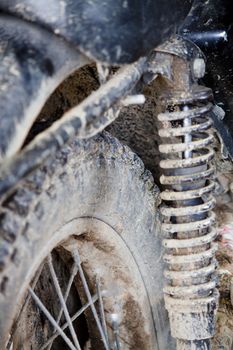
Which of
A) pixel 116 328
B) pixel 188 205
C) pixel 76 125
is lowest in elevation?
pixel 116 328

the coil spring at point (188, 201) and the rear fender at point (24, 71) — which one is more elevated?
the rear fender at point (24, 71)

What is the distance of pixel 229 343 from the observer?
4.28 feet

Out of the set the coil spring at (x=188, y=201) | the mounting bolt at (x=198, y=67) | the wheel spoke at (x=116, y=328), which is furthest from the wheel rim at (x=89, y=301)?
the mounting bolt at (x=198, y=67)

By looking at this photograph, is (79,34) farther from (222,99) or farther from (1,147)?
(222,99)

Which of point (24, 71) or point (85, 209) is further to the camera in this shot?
point (85, 209)

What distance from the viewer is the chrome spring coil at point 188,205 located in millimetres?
954

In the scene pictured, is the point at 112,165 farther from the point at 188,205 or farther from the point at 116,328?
the point at 116,328

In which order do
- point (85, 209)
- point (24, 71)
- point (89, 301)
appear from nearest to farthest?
point (24, 71) < point (85, 209) < point (89, 301)

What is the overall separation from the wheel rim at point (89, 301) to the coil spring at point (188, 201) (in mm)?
105

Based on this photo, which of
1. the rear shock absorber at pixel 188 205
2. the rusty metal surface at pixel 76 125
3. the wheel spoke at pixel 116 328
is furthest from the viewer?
the wheel spoke at pixel 116 328

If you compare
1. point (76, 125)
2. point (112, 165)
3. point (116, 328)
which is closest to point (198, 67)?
point (112, 165)

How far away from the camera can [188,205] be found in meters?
0.99

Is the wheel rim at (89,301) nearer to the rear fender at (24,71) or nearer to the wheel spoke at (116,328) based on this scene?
the wheel spoke at (116,328)

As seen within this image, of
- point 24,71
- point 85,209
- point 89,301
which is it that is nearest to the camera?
point 24,71
